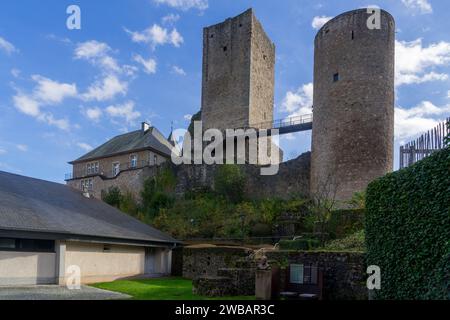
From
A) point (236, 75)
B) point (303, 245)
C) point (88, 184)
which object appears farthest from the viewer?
point (88, 184)

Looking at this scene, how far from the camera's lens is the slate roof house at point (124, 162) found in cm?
3466

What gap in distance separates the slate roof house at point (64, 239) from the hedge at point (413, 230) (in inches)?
443

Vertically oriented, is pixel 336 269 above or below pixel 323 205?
below

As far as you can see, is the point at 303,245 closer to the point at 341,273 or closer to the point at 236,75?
the point at 341,273

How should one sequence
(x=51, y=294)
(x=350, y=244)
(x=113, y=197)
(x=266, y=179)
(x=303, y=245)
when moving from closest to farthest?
(x=51, y=294) < (x=350, y=244) < (x=303, y=245) < (x=266, y=179) < (x=113, y=197)

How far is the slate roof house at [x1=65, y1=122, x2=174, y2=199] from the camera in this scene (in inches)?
1364

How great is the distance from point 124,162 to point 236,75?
12.6 metres

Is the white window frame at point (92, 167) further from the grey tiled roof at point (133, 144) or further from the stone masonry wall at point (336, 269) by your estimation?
the stone masonry wall at point (336, 269)

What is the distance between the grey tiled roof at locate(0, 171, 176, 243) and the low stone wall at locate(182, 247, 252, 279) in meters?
1.61

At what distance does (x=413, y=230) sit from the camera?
9.13 m

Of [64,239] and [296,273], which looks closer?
[296,273]

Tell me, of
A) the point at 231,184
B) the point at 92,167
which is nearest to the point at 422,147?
the point at 231,184
